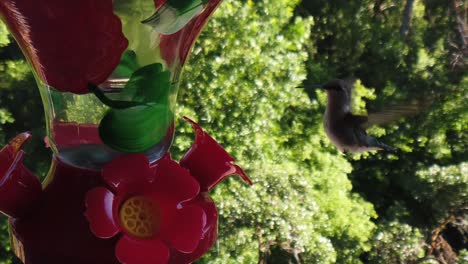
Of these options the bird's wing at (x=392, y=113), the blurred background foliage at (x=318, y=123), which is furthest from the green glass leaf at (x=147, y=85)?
the blurred background foliage at (x=318, y=123)

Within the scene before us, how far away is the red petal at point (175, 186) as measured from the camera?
1.17m

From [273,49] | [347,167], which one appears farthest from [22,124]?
[347,167]

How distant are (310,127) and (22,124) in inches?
Result: 114

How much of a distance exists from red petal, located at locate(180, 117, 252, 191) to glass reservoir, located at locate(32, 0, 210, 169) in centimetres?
8

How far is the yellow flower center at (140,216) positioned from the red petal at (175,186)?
0.10ft

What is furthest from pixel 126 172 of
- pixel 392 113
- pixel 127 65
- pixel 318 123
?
pixel 318 123

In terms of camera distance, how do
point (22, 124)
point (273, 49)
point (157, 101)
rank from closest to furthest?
point (157, 101) < point (273, 49) < point (22, 124)

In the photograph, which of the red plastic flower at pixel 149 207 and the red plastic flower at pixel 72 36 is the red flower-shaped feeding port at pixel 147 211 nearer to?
the red plastic flower at pixel 149 207

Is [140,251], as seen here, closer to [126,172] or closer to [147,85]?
[126,172]

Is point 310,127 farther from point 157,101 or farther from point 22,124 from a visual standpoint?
point 157,101

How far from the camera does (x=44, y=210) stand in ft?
3.86

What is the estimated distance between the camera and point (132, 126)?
1146 mm

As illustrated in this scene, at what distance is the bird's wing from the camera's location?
179cm

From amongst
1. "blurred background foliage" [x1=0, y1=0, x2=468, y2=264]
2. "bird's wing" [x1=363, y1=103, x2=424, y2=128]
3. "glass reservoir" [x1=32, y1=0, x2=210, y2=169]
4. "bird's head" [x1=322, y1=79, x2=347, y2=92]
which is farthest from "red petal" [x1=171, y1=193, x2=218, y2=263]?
"blurred background foliage" [x1=0, y1=0, x2=468, y2=264]
